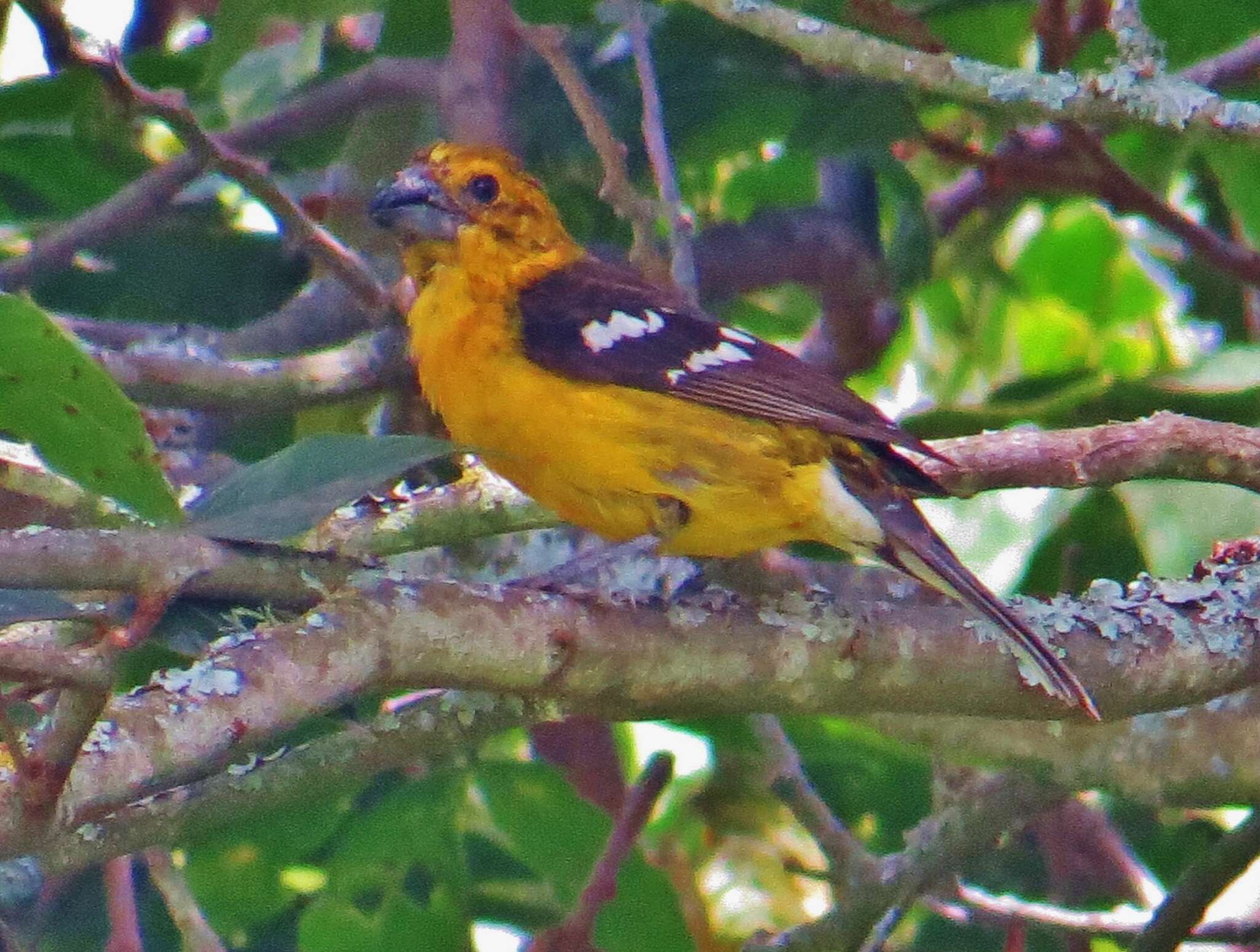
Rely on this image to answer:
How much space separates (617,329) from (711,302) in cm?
142

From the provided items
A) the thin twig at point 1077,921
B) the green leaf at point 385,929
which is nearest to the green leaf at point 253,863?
the green leaf at point 385,929

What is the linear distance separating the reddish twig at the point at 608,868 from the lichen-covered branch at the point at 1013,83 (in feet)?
4.06

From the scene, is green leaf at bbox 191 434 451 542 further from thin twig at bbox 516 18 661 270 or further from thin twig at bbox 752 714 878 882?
thin twig at bbox 752 714 878 882

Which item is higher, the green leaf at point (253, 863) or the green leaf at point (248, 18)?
the green leaf at point (248, 18)

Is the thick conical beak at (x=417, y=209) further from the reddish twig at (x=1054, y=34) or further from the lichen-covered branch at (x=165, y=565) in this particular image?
the lichen-covered branch at (x=165, y=565)

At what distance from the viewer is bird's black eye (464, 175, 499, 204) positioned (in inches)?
144

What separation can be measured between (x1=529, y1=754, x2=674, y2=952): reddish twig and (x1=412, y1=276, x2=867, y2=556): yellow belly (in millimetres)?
425

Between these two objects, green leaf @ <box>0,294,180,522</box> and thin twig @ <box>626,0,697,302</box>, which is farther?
thin twig @ <box>626,0,697,302</box>

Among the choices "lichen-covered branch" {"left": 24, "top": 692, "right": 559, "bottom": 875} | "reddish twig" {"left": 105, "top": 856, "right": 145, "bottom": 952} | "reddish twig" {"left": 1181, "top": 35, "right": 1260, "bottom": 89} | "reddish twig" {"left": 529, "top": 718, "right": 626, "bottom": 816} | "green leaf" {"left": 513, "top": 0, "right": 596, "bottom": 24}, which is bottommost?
"reddish twig" {"left": 529, "top": 718, "right": 626, "bottom": 816}

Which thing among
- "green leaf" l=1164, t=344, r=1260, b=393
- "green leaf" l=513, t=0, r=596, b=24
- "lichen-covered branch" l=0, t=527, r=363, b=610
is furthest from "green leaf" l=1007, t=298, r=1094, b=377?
"lichen-covered branch" l=0, t=527, r=363, b=610

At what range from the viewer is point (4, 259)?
4.42 metres

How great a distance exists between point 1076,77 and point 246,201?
110 inches

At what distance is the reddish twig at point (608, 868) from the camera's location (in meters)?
2.88

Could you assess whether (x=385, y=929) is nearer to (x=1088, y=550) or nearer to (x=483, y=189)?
(x=483, y=189)
